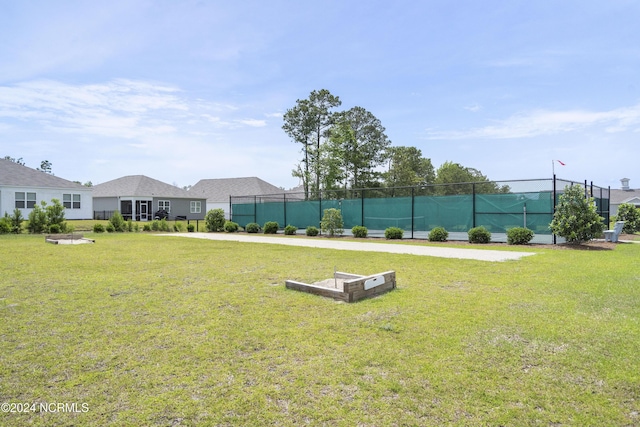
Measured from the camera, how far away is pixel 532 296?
16.0 feet

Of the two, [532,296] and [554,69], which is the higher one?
[554,69]

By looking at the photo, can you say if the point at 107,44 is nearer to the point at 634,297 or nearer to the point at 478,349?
the point at 478,349

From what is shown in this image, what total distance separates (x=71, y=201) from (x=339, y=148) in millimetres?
21572

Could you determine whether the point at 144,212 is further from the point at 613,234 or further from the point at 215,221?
the point at 613,234

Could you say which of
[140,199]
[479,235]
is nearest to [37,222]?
[140,199]

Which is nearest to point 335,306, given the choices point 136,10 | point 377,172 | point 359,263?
point 359,263

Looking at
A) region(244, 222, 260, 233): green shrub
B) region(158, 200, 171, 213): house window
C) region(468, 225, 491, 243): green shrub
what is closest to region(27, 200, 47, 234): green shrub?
region(244, 222, 260, 233): green shrub

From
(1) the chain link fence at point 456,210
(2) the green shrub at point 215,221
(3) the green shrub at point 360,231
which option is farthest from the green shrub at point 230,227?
(3) the green shrub at point 360,231

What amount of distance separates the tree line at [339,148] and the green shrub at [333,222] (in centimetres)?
1087

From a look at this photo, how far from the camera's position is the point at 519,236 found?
12102 mm

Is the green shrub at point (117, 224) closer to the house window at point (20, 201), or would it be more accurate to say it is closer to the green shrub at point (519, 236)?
the house window at point (20, 201)

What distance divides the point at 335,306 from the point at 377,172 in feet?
107

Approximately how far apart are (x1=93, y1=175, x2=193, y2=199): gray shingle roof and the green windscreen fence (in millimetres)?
19446

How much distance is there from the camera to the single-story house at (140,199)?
110 ft
